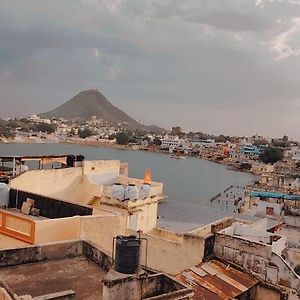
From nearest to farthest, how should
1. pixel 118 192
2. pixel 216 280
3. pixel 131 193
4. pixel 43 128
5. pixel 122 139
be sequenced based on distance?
1. pixel 216 280
2. pixel 131 193
3. pixel 118 192
4. pixel 122 139
5. pixel 43 128

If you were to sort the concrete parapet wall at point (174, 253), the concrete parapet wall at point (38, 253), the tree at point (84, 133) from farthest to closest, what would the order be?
the tree at point (84, 133) → the concrete parapet wall at point (174, 253) → the concrete parapet wall at point (38, 253)

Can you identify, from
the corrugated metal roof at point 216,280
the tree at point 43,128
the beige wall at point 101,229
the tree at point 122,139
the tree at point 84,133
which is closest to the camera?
the beige wall at point 101,229

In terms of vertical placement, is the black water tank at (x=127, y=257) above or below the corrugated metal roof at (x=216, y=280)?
above

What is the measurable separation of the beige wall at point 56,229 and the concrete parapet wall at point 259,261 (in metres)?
Result: 4.77

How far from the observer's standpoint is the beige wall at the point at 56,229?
27.9 ft

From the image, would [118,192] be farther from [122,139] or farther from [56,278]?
[122,139]

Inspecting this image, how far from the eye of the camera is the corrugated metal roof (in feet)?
33.7

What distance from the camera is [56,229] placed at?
876 cm

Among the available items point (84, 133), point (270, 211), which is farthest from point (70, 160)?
point (84, 133)

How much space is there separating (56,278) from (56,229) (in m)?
2.20

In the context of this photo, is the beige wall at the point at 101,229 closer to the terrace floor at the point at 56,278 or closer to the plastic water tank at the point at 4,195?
the terrace floor at the point at 56,278

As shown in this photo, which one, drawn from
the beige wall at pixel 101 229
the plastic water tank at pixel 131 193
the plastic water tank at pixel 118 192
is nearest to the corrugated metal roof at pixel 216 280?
the beige wall at pixel 101 229

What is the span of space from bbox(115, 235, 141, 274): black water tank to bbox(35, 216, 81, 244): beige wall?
133 inches

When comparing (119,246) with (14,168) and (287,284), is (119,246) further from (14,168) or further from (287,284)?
(14,168)
